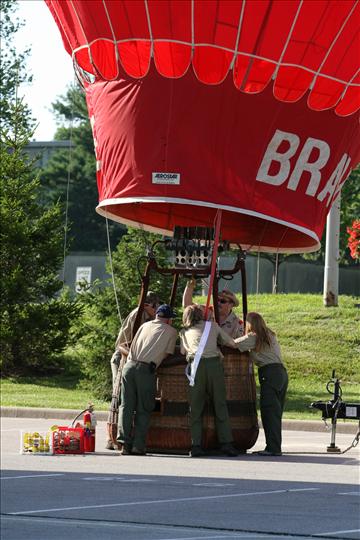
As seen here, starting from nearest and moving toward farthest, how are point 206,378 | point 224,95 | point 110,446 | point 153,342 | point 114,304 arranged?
point 206,378 < point 153,342 < point 224,95 < point 110,446 < point 114,304

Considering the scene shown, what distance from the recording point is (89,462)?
1634 cm

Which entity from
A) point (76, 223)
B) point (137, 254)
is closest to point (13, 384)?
point (137, 254)

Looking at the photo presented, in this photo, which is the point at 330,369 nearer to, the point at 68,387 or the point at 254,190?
the point at 68,387

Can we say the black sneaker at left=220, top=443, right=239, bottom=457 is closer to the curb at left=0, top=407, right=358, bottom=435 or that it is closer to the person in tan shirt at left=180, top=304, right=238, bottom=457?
the person in tan shirt at left=180, top=304, right=238, bottom=457

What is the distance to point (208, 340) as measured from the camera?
16.8 metres

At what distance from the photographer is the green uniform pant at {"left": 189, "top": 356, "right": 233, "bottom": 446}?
16.9 metres

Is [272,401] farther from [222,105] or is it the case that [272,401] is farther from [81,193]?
[81,193]

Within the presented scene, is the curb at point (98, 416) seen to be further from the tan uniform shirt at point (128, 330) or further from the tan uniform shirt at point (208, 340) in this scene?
the tan uniform shirt at point (208, 340)

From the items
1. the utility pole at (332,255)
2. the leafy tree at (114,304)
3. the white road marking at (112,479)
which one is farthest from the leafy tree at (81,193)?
the white road marking at (112,479)

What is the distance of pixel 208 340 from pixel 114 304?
1178cm

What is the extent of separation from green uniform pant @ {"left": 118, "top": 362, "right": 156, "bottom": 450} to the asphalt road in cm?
32

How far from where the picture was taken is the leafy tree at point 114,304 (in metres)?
27.9

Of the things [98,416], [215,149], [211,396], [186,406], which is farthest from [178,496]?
[98,416]

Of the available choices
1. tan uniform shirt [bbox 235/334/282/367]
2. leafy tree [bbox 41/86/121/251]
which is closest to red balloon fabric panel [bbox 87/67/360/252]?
tan uniform shirt [bbox 235/334/282/367]
